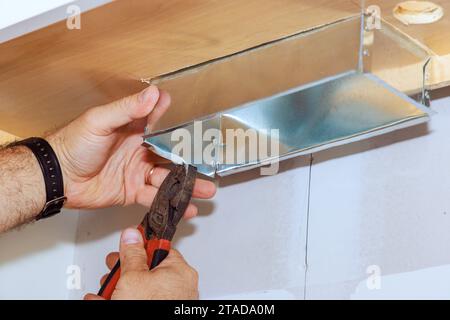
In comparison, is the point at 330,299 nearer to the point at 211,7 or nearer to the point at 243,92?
the point at 243,92

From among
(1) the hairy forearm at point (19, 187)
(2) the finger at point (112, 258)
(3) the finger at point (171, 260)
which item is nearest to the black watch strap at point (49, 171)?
(1) the hairy forearm at point (19, 187)

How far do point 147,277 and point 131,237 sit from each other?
80 millimetres

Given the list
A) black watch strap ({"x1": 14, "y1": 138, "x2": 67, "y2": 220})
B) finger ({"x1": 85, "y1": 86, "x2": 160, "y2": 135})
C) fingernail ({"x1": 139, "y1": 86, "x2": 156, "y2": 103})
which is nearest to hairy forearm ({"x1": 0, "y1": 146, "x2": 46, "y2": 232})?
black watch strap ({"x1": 14, "y1": 138, "x2": 67, "y2": 220})

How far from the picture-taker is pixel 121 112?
1025 mm

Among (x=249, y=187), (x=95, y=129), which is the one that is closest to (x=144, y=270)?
(x=95, y=129)

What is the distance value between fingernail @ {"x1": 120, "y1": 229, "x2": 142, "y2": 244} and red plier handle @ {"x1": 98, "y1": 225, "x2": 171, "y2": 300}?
0.02 m

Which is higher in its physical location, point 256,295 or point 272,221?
point 272,221

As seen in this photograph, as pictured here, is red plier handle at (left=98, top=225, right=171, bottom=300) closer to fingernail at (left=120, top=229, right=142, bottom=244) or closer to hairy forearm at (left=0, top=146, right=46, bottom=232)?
fingernail at (left=120, top=229, right=142, bottom=244)

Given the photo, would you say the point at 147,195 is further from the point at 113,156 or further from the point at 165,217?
the point at 165,217

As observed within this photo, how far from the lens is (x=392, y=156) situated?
1.07 metres

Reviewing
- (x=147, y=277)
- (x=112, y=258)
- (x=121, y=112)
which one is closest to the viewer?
(x=147, y=277)

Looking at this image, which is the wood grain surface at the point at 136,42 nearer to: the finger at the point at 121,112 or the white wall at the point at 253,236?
the finger at the point at 121,112

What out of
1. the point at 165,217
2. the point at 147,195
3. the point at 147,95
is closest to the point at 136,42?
the point at 147,95

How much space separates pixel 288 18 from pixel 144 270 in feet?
1.15
